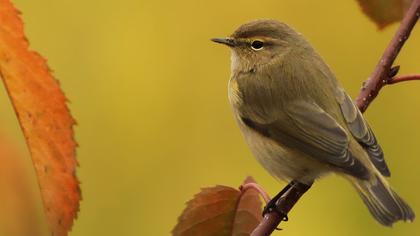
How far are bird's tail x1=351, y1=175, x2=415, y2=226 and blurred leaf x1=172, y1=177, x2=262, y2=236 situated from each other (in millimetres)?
387

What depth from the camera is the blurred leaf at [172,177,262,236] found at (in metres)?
1.63

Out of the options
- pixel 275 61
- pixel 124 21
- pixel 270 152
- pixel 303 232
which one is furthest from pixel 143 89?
pixel 270 152

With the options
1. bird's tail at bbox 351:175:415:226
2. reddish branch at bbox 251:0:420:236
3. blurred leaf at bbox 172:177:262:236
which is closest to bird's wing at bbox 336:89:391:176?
bird's tail at bbox 351:175:415:226

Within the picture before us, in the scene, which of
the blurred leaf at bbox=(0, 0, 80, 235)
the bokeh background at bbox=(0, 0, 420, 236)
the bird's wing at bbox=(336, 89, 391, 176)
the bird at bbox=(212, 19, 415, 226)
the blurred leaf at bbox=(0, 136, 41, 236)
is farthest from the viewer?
the bokeh background at bbox=(0, 0, 420, 236)

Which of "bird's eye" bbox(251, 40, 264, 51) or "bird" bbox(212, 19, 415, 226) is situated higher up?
"bird's eye" bbox(251, 40, 264, 51)

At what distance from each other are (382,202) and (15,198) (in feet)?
3.30

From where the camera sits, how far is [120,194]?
3.58 m

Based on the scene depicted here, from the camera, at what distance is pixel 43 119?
43.3 inches

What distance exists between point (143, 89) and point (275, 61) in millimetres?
1545

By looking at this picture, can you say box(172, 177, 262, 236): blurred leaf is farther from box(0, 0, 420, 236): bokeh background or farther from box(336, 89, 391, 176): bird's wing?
box(0, 0, 420, 236): bokeh background

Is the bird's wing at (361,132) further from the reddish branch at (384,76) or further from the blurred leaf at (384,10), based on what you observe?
the blurred leaf at (384,10)

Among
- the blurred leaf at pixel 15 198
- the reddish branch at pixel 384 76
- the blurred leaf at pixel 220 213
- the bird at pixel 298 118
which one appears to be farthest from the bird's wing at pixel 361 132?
the blurred leaf at pixel 15 198

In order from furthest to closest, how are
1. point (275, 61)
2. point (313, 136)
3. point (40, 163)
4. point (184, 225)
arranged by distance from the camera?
point (275, 61), point (313, 136), point (184, 225), point (40, 163)

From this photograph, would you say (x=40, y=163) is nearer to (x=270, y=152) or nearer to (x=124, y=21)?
(x=270, y=152)
